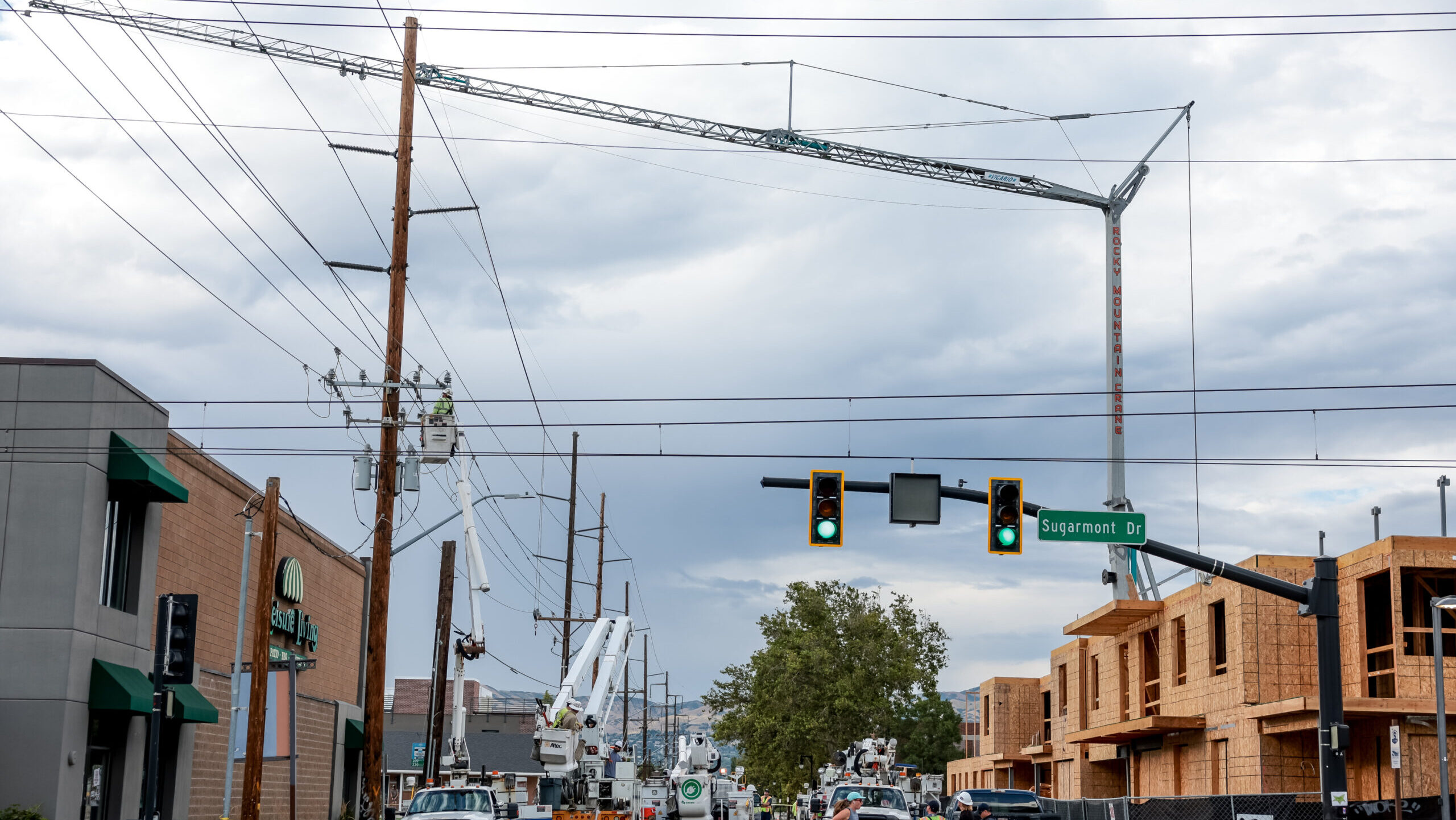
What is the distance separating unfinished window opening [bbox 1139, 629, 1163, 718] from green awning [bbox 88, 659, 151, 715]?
31.5m

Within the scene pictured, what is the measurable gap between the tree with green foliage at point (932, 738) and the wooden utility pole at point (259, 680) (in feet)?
380

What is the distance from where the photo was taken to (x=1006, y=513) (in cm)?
2231

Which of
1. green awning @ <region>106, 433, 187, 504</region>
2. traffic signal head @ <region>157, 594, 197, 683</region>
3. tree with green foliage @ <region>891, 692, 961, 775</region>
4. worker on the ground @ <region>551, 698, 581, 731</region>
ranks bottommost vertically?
tree with green foliage @ <region>891, 692, 961, 775</region>

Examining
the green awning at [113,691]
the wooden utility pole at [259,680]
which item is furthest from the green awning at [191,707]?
the wooden utility pole at [259,680]

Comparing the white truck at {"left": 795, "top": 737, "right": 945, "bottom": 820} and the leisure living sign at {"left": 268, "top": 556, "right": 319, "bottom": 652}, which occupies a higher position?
the leisure living sign at {"left": 268, "top": 556, "right": 319, "bottom": 652}

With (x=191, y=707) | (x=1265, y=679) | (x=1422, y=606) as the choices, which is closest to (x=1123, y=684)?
(x=1265, y=679)

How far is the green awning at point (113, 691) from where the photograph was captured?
82.3 ft

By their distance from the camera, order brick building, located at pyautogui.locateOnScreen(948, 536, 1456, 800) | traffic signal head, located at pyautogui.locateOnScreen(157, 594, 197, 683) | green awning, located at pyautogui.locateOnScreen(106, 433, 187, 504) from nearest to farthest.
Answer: traffic signal head, located at pyautogui.locateOnScreen(157, 594, 197, 683), green awning, located at pyautogui.locateOnScreen(106, 433, 187, 504), brick building, located at pyautogui.locateOnScreen(948, 536, 1456, 800)

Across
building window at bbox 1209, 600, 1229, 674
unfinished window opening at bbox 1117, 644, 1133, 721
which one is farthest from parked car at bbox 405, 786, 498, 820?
unfinished window opening at bbox 1117, 644, 1133, 721

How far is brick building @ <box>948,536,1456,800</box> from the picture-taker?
103ft

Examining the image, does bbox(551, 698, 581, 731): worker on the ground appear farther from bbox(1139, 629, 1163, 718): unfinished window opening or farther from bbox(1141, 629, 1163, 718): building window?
bbox(1139, 629, 1163, 718): unfinished window opening

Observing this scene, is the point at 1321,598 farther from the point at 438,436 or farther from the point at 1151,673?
the point at 1151,673

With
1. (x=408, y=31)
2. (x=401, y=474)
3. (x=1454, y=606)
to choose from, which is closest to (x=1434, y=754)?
(x=1454, y=606)

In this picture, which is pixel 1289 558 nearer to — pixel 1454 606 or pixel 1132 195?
pixel 1454 606
